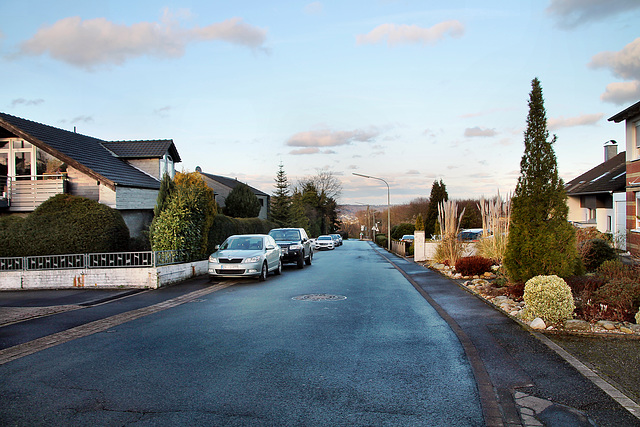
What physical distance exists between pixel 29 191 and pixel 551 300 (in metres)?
21.6

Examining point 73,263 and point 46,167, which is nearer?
point 73,263

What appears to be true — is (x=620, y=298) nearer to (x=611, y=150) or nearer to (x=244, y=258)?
(x=244, y=258)

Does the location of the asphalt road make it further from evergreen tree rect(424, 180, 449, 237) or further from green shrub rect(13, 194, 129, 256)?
evergreen tree rect(424, 180, 449, 237)

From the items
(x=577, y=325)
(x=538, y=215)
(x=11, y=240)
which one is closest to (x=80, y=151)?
(x=11, y=240)

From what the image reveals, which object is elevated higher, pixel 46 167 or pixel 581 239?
pixel 46 167

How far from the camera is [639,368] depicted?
5.61 metres

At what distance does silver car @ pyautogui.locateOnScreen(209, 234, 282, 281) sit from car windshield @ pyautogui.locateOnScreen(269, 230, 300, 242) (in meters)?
5.62

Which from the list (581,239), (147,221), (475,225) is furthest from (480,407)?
(475,225)

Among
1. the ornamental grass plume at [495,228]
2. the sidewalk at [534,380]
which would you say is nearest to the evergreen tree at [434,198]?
the ornamental grass plume at [495,228]

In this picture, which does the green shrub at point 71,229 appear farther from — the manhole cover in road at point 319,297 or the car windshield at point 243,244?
the manhole cover in road at point 319,297

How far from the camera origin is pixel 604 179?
31.8 meters

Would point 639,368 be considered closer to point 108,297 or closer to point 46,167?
point 108,297

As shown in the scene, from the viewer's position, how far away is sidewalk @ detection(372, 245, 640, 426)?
425cm

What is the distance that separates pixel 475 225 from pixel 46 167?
32.1 m
